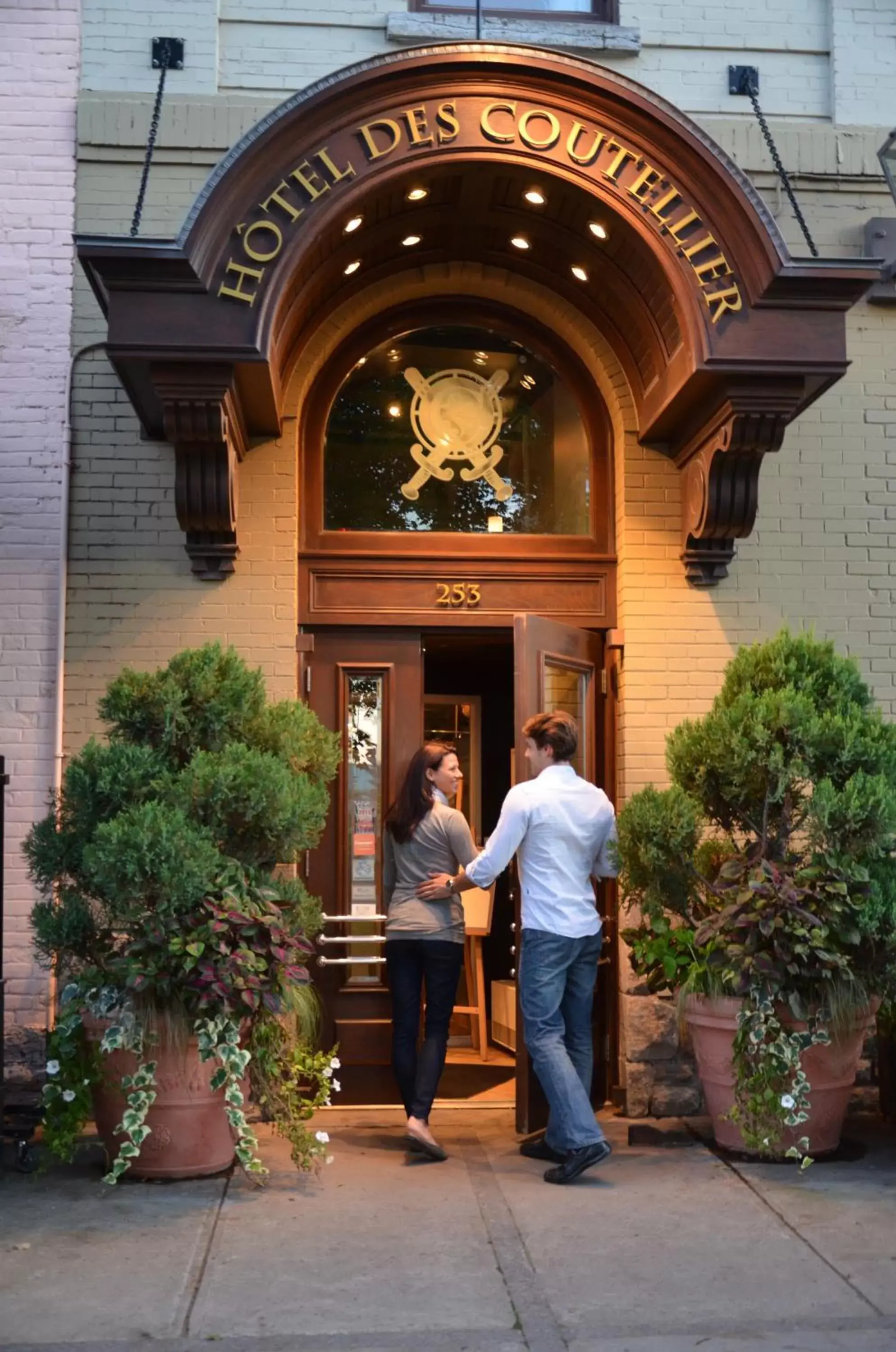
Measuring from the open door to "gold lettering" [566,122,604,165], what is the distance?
6.86ft

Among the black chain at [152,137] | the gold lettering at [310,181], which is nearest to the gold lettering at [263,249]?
the gold lettering at [310,181]

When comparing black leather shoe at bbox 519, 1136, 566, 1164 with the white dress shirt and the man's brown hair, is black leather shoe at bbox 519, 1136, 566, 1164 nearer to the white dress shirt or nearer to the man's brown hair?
the white dress shirt

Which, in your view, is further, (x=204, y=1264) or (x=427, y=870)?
(x=427, y=870)

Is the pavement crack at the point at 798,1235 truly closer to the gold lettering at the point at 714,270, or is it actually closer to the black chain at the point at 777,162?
the gold lettering at the point at 714,270

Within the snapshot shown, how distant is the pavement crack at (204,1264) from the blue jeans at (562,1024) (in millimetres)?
1350

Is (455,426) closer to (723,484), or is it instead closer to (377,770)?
(723,484)

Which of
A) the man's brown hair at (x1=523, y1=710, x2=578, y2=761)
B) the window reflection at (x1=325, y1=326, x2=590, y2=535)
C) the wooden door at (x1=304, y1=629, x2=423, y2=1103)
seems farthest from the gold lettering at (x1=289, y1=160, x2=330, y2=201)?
the man's brown hair at (x1=523, y1=710, x2=578, y2=761)

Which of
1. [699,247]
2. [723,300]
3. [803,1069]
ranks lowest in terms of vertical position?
[803,1069]

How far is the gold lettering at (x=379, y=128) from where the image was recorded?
631cm

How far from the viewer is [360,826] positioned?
733 cm

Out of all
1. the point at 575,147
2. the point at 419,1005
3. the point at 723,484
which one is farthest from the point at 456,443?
the point at 419,1005

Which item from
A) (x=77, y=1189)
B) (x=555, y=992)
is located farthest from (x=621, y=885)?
(x=77, y=1189)

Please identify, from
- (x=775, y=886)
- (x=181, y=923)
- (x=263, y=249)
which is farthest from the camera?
(x=263, y=249)

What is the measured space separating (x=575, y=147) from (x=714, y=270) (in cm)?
86
